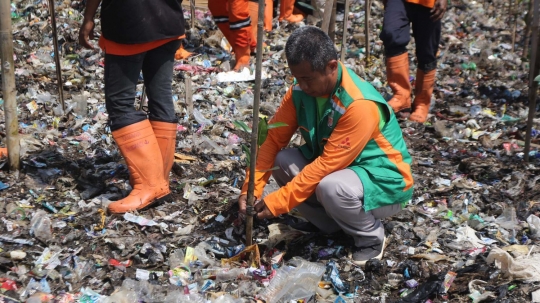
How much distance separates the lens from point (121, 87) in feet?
12.3

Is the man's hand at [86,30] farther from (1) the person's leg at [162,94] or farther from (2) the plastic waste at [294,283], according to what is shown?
(2) the plastic waste at [294,283]

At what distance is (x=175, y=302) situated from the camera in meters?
3.07

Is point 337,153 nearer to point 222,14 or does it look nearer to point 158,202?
point 158,202

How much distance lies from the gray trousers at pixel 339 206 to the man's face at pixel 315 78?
1.45 feet

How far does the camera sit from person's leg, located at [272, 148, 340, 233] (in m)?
3.60

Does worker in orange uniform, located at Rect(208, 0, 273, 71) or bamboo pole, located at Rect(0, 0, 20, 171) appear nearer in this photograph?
bamboo pole, located at Rect(0, 0, 20, 171)

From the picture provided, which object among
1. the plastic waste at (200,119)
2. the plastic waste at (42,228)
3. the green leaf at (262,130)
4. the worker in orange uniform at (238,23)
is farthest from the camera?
the worker in orange uniform at (238,23)

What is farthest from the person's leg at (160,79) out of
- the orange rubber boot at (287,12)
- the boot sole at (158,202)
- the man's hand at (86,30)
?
the orange rubber boot at (287,12)

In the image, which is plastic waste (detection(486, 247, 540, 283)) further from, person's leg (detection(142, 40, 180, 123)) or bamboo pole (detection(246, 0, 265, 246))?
person's leg (detection(142, 40, 180, 123))

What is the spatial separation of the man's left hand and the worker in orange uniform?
3.57m

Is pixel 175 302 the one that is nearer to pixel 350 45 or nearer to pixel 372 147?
pixel 372 147

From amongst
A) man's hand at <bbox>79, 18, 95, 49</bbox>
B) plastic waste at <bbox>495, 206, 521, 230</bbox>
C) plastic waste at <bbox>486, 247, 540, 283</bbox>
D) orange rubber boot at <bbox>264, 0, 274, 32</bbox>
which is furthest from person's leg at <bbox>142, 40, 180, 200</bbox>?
orange rubber boot at <bbox>264, 0, 274, 32</bbox>

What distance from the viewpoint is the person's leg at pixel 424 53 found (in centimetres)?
571

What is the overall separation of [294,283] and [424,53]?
3393 mm
